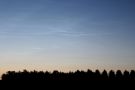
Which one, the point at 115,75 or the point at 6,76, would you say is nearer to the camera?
the point at 115,75

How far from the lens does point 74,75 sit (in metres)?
56.8

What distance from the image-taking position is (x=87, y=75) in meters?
54.7

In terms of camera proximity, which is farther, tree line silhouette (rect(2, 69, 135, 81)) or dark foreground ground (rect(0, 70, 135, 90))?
tree line silhouette (rect(2, 69, 135, 81))

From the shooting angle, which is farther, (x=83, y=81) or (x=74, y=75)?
(x=74, y=75)

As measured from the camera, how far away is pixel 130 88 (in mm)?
46500

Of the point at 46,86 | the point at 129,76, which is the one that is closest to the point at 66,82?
the point at 46,86

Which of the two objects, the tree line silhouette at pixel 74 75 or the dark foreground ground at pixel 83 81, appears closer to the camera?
the dark foreground ground at pixel 83 81

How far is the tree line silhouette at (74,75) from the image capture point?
52438mm

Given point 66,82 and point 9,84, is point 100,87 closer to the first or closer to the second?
point 66,82

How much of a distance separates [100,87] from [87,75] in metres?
8.37

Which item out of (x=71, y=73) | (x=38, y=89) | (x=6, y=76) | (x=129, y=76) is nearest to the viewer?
(x=38, y=89)

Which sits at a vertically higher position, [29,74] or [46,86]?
[29,74]

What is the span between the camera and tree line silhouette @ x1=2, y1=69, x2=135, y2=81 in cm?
5244

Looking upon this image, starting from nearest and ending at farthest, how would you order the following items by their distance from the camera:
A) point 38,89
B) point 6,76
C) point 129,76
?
1. point 38,89
2. point 129,76
3. point 6,76
